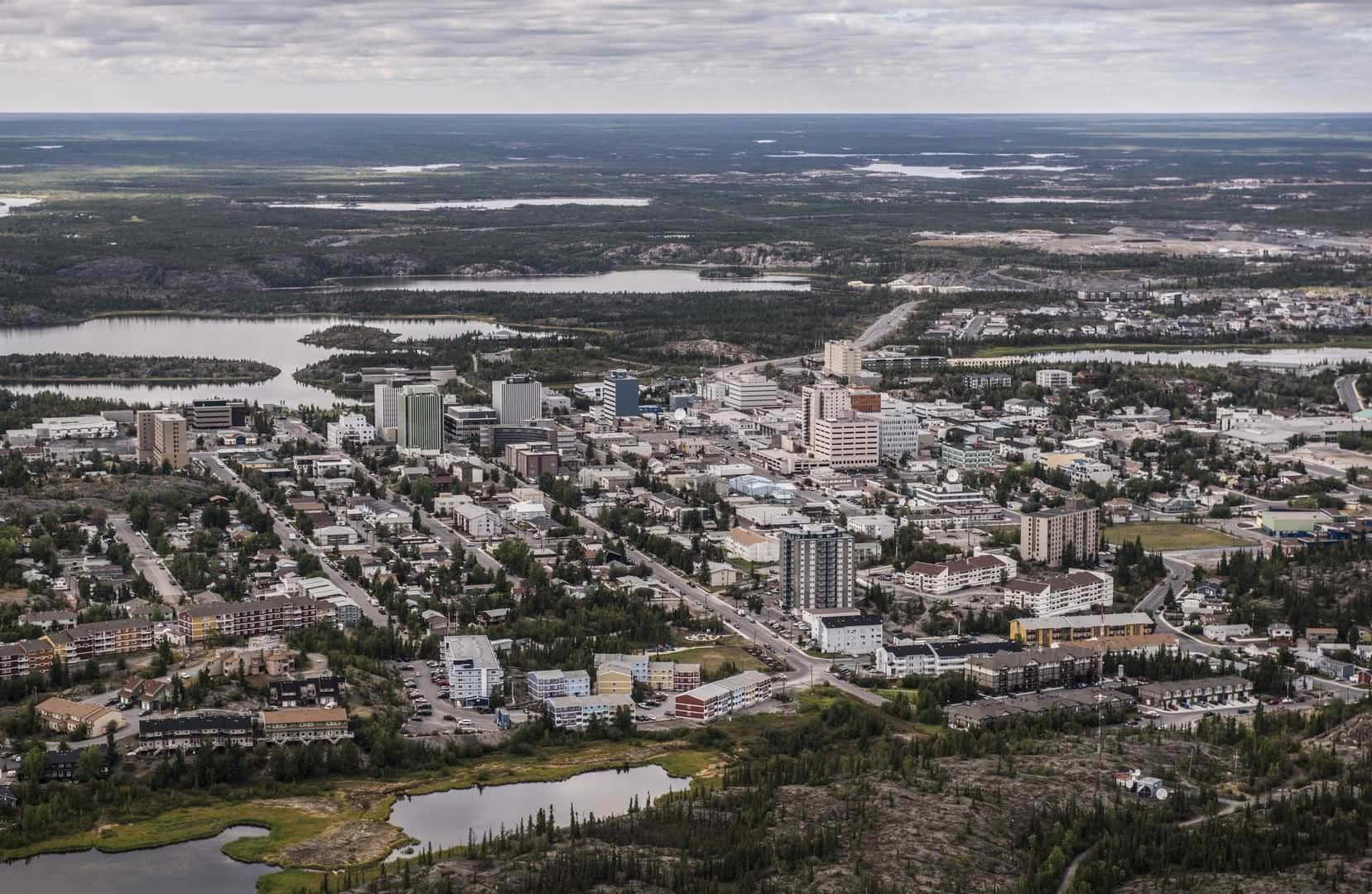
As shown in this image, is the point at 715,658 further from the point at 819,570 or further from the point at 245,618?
the point at 245,618

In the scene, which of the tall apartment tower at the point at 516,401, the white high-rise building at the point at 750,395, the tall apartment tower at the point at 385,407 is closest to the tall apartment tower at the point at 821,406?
the white high-rise building at the point at 750,395

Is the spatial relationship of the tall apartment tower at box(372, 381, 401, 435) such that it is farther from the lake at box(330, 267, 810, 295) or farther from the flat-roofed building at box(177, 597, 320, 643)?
the lake at box(330, 267, 810, 295)

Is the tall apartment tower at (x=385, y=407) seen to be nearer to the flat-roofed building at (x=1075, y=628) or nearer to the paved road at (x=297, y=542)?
the paved road at (x=297, y=542)

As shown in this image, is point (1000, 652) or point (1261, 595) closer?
point (1000, 652)

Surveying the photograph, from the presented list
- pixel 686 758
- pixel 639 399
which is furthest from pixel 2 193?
pixel 686 758

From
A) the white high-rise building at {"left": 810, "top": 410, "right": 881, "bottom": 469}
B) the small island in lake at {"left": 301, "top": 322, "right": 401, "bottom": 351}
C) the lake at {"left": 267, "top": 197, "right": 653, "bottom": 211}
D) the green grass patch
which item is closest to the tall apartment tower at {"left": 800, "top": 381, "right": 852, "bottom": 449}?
the white high-rise building at {"left": 810, "top": 410, "right": 881, "bottom": 469}

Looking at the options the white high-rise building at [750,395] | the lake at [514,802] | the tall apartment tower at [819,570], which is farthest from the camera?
the white high-rise building at [750,395]

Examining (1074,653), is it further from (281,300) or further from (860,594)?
(281,300)
